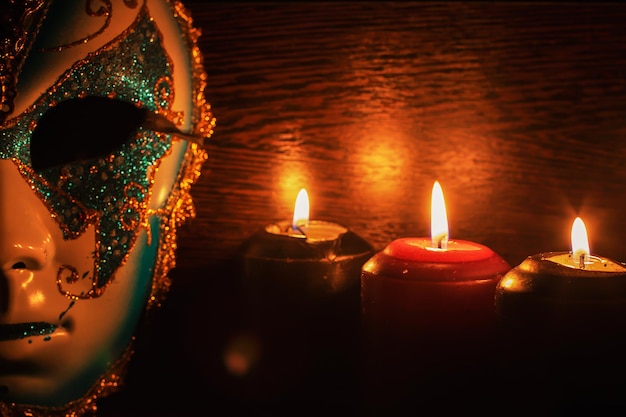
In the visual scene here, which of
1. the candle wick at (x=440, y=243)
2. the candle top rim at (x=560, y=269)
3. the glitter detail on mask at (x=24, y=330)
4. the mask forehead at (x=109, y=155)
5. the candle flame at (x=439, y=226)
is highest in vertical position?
the mask forehead at (x=109, y=155)

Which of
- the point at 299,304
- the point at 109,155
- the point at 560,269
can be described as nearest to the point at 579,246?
the point at 560,269

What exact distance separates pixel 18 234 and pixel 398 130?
441 mm

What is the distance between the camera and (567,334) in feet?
1.58

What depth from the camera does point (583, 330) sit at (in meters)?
0.48

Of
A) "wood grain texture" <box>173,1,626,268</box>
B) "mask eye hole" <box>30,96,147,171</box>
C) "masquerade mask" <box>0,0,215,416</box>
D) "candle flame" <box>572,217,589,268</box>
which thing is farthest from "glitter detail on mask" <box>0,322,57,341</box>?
"candle flame" <box>572,217,589,268</box>

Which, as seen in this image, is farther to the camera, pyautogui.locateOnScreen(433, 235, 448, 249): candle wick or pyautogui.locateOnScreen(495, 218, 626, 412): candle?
pyautogui.locateOnScreen(433, 235, 448, 249): candle wick

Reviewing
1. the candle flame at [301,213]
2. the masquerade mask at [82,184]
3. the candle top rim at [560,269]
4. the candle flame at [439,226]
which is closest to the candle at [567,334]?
the candle top rim at [560,269]

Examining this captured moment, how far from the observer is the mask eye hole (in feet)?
1.95

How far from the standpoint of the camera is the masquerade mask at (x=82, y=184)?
583 mm

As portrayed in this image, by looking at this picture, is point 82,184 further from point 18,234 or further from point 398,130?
point 398,130

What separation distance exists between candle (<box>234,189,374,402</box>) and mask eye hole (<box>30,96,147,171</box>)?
17 cm

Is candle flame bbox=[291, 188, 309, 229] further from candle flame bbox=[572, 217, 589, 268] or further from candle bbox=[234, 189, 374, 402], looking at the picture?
candle flame bbox=[572, 217, 589, 268]

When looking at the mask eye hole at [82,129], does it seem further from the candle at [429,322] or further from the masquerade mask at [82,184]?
the candle at [429,322]

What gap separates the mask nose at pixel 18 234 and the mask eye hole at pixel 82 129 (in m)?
0.03
